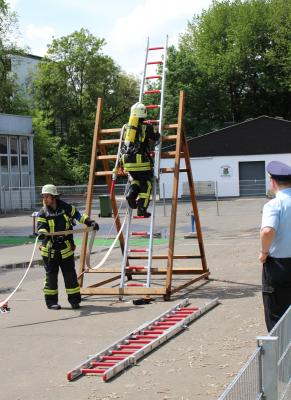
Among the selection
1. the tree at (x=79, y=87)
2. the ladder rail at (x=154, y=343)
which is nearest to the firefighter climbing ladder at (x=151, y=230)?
the ladder rail at (x=154, y=343)

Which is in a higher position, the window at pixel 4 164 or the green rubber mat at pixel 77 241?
the window at pixel 4 164

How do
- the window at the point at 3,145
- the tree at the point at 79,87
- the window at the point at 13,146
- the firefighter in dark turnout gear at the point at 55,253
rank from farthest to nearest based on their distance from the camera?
the tree at the point at 79,87
the window at the point at 13,146
the window at the point at 3,145
the firefighter in dark turnout gear at the point at 55,253

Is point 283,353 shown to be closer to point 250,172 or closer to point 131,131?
point 131,131

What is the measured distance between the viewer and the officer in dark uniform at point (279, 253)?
17.3 feet

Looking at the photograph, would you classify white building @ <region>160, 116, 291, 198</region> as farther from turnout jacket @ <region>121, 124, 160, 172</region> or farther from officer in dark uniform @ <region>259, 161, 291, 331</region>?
officer in dark uniform @ <region>259, 161, 291, 331</region>

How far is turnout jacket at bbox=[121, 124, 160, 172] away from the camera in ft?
32.1

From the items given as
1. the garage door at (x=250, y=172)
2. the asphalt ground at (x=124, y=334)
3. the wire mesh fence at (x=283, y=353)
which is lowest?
the asphalt ground at (x=124, y=334)

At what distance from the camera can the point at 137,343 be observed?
7.00 meters

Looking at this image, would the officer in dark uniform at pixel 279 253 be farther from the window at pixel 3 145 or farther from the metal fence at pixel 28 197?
the window at pixel 3 145

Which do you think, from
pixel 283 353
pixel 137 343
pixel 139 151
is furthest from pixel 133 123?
pixel 283 353

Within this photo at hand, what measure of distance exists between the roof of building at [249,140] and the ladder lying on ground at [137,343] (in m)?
41.2

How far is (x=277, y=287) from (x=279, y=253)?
0.28 metres

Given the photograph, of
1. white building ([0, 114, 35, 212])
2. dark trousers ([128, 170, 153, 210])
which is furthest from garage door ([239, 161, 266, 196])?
dark trousers ([128, 170, 153, 210])

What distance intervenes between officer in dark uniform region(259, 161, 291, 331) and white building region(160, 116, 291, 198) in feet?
139
